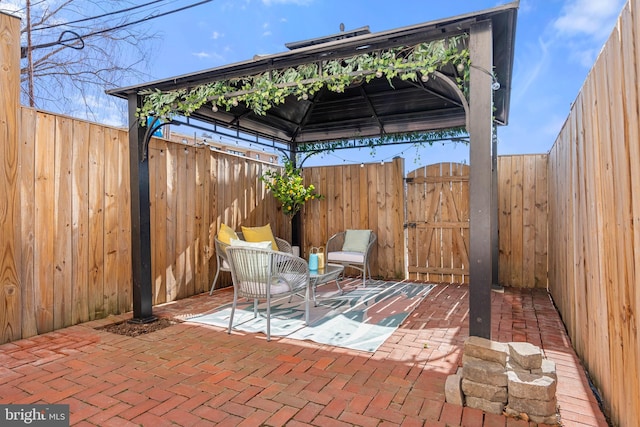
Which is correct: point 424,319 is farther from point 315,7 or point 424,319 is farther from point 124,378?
point 315,7

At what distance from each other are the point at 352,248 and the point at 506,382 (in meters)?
3.67

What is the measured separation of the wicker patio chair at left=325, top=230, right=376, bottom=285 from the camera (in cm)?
517

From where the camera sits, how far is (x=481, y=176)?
7.16 ft

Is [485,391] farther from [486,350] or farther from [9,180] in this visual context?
[9,180]

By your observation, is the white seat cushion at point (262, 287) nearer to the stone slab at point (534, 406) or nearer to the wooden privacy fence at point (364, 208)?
the stone slab at point (534, 406)

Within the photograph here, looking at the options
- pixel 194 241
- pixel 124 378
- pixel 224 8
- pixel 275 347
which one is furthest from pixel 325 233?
pixel 224 8

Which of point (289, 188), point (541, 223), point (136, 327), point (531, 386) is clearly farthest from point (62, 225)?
point (541, 223)

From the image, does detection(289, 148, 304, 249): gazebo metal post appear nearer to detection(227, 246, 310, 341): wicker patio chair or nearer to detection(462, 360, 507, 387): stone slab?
detection(227, 246, 310, 341): wicker patio chair

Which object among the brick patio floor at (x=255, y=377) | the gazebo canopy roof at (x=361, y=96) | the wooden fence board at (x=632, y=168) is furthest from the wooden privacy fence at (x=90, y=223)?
the wooden fence board at (x=632, y=168)

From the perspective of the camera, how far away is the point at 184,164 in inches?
177

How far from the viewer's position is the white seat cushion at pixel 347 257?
16.8ft

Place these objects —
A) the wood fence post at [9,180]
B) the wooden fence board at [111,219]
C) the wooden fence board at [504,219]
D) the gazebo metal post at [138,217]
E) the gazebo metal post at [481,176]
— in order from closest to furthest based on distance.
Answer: the gazebo metal post at [481,176]
the wood fence post at [9,180]
the gazebo metal post at [138,217]
the wooden fence board at [111,219]
the wooden fence board at [504,219]

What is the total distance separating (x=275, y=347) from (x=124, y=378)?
3.44ft

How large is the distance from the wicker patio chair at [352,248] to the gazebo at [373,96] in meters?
1.70
